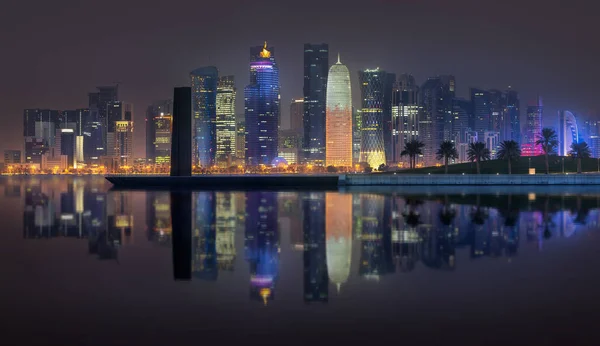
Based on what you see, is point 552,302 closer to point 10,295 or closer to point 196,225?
point 10,295

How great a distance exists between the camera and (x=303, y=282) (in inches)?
656

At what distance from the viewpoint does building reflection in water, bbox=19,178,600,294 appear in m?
19.0

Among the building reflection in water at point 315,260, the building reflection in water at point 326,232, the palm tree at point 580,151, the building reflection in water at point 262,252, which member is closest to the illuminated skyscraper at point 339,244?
the building reflection in water at point 326,232

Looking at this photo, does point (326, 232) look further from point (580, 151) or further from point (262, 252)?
point (580, 151)

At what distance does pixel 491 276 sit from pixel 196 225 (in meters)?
17.2

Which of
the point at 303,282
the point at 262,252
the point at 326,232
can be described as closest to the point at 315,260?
the point at 262,252

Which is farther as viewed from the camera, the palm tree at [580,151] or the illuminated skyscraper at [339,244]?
the palm tree at [580,151]

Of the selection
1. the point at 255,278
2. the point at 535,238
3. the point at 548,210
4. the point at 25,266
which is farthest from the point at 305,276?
the point at 548,210

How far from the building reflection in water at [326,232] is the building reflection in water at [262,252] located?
0.11ft

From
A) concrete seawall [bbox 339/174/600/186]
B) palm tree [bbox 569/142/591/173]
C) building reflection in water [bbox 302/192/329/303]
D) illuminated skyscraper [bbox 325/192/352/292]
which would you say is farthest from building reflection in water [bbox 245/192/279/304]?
palm tree [bbox 569/142/591/173]

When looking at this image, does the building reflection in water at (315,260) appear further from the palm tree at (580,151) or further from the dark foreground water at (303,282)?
the palm tree at (580,151)

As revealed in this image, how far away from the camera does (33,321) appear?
1287 centimetres

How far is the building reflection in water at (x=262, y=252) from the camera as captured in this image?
1603cm

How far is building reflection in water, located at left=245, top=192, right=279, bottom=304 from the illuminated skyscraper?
5.96 ft
